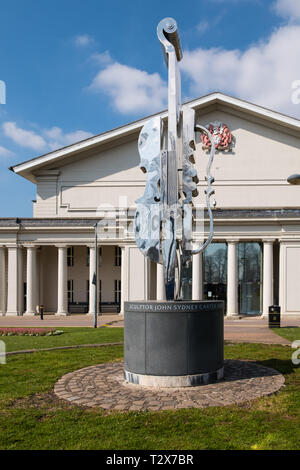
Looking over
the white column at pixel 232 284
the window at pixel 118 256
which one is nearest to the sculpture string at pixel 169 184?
the white column at pixel 232 284

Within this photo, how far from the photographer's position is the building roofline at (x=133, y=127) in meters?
35.3

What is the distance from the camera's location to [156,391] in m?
9.10

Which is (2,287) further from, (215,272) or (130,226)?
(215,272)

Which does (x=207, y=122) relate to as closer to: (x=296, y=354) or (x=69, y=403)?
(x=296, y=354)

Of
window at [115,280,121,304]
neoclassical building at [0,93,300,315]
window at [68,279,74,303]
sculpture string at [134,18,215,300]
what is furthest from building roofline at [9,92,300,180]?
sculpture string at [134,18,215,300]

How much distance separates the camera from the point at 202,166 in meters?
36.9

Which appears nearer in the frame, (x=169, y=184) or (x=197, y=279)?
(x=169, y=184)

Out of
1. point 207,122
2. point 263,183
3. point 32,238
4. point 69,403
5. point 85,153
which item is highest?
point 207,122

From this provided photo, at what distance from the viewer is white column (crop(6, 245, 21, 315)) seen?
32812 mm

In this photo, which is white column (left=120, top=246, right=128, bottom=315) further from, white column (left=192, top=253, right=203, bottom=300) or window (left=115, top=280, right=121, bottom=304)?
white column (left=192, top=253, right=203, bottom=300)

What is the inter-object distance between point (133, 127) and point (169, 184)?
2620cm

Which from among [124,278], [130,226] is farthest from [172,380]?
[130,226]

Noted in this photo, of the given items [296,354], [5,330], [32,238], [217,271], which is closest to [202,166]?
[217,271]
